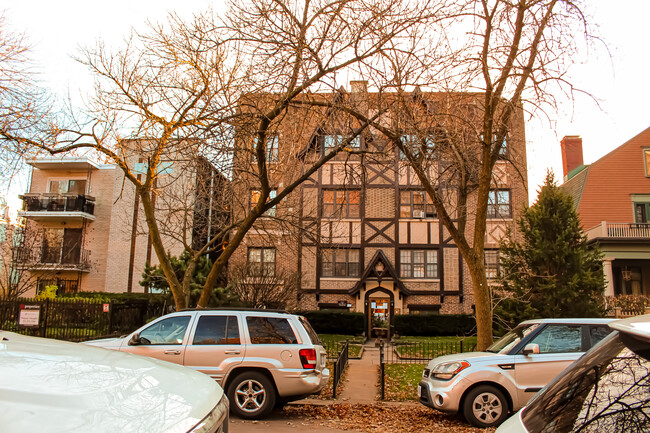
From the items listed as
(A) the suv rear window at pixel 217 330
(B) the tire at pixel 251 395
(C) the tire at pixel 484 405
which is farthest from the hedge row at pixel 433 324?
(B) the tire at pixel 251 395

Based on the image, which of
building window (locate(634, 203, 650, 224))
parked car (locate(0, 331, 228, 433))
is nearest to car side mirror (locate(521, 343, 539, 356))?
parked car (locate(0, 331, 228, 433))

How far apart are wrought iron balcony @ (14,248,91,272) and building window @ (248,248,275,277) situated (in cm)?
1089

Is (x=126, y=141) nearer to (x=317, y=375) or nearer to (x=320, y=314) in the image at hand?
(x=317, y=375)

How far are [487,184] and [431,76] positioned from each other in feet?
9.82

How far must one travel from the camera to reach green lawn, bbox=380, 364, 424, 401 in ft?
37.3

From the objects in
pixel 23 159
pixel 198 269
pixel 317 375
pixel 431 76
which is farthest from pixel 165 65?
pixel 198 269

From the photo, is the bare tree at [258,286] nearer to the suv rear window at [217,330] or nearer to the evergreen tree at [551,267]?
the evergreen tree at [551,267]

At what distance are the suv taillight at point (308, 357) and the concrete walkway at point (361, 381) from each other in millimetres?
2298

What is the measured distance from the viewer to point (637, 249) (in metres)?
28.0

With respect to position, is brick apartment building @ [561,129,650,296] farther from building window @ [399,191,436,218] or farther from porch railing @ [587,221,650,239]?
building window @ [399,191,436,218]

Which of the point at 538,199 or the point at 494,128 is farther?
the point at 538,199

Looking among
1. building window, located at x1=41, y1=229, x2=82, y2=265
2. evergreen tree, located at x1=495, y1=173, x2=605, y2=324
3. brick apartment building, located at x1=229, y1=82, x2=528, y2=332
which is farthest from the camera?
building window, located at x1=41, y1=229, x2=82, y2=265

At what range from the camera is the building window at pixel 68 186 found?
107 feet

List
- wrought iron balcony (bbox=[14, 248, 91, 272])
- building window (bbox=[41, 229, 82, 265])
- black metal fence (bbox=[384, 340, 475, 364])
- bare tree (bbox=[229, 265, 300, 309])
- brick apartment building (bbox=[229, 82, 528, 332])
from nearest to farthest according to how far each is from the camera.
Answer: black metal fence (bbox=[384, 340, 475, 364]) < bare tree (bbox=[229, 265, 300, 309]) < brick apartment building (bbox=[229, 82, 528, 332]) < wrought iron balcony (bbox=[14, 248, 91, 272]) < building window (bbox=[41, 229, 82, 265])
